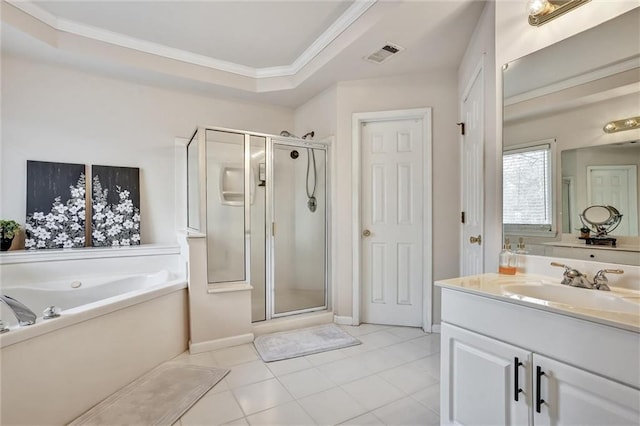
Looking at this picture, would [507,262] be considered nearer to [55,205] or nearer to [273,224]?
[273,224]

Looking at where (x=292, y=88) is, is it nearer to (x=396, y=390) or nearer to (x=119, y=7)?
(x=119, y=7)

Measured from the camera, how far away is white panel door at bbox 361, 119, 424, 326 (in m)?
2.98

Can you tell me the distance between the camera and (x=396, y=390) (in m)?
1.91

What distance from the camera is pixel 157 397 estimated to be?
1.81m

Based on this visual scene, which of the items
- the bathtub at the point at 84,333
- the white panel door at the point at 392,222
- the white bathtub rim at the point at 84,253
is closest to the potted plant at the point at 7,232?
the white bathtub rim at the point at 84,253

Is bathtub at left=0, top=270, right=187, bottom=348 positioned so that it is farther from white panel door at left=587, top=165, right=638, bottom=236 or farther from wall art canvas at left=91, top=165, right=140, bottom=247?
white panel door at left=587, top=165, right=638, bottom=236

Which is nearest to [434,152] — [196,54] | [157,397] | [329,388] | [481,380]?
[481,380]

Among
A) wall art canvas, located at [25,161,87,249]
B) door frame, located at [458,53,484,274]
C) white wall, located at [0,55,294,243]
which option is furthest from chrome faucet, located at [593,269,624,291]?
wall art canvas, located at [25,161,87,249]

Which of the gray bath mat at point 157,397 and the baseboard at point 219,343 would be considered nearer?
the gray bath mat at point 157,397

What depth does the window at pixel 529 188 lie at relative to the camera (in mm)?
1494

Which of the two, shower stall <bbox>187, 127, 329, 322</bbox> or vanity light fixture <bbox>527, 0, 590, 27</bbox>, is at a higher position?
vanity light fixture <bbox>527, 0, 590, 27</bbox>

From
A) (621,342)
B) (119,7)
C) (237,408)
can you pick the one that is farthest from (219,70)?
(621,342)

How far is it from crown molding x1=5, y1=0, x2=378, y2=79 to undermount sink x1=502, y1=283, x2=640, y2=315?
6.87ft

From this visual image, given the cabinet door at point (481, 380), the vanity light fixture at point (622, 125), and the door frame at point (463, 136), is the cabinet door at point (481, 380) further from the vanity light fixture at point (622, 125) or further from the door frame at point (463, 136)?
the vanity light fixture at point (622, 125)
